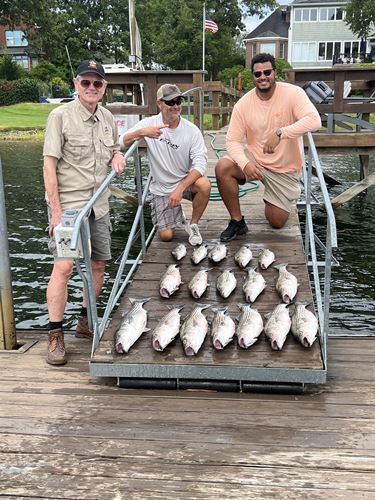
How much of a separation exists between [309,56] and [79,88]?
52.1m

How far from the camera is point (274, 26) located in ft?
191

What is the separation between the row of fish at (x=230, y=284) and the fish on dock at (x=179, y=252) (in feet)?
1.50

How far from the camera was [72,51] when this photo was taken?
184 feet

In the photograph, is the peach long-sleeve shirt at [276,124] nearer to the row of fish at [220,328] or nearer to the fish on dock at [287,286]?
the fish on dock at [287,286]

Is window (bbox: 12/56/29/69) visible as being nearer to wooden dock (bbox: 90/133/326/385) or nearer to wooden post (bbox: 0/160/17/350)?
wooden dock (bbox: 90/133/326/385)

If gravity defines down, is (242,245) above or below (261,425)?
above

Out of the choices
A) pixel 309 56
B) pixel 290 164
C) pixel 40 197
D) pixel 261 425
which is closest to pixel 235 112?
pixel 290 164

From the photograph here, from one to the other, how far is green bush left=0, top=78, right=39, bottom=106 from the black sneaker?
3928 cm

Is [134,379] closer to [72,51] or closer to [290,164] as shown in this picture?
[290,164]

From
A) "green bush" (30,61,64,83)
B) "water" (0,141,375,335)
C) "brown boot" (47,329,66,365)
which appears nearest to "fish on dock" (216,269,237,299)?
"brown boot" (47,329,66,365)

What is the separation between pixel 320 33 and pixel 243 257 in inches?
2018

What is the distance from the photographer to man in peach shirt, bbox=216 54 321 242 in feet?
17.7

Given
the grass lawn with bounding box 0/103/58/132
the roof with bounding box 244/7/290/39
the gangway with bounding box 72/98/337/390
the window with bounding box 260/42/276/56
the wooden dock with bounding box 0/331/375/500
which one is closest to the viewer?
the wooden dock with bounding box 0/331/375/500

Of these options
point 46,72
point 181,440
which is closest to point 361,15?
point 46,72
